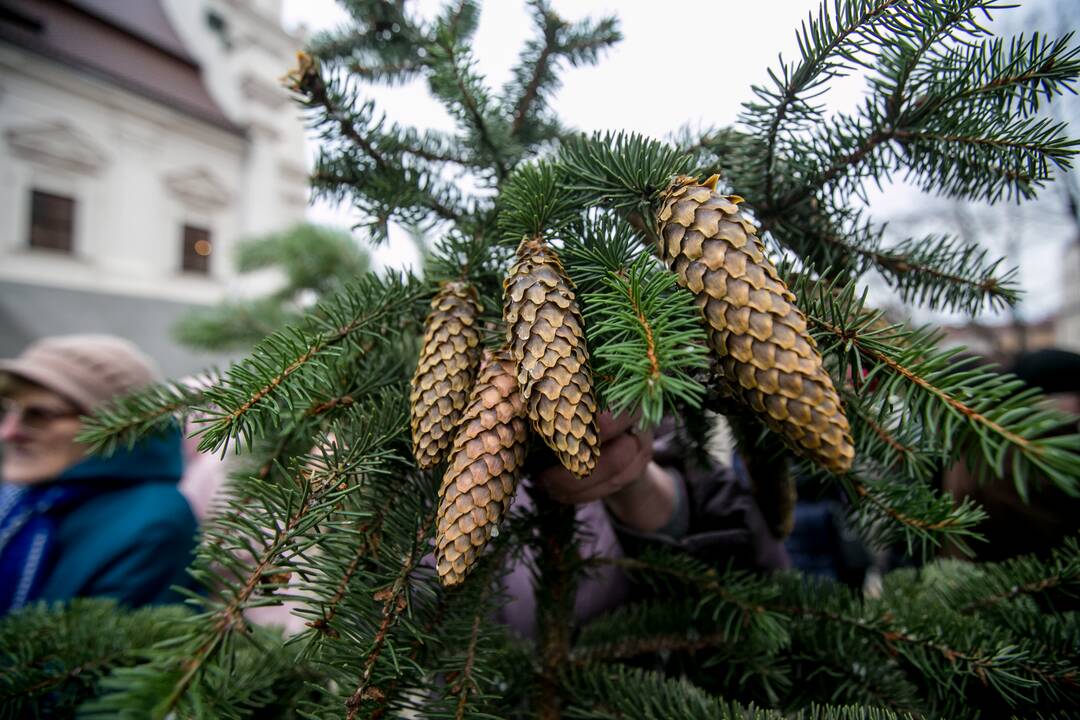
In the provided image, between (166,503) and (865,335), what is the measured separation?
4.86 ft

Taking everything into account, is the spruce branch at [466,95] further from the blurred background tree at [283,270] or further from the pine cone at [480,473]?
the blurred background tree at [283,270]

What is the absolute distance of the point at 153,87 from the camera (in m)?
6.92

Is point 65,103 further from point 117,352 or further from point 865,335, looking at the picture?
point 865,335

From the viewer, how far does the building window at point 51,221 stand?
19.3ft

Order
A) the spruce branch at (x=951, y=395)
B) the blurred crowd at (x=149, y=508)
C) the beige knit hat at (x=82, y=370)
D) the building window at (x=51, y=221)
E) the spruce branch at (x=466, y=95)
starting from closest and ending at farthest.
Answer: the spruce branch at (x=951, y=395) → the spruce branch at (x=466, y=95) → the blurred crowd at (x=149, y=508) → the beige knit hat at (x=82, y=370) → the building window at (x=51, y=221)

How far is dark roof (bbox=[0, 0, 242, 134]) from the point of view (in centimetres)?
582

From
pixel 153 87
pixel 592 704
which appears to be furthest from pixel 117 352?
pixel 153 87

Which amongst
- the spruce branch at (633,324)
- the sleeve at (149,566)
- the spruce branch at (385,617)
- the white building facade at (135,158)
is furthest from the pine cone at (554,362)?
the white building facade at (135,158)

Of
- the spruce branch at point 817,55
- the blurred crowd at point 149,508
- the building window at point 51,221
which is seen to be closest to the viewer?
the spruce branch at point 817,55

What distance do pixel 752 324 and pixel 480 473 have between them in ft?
0.59

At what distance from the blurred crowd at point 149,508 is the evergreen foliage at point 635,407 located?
159mm

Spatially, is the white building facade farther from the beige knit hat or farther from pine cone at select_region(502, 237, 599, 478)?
pine cone at select_region(502, 237, 599, 478)

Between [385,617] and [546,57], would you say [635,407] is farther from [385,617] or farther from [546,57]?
[546,57]

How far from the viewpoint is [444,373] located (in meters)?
0.36
